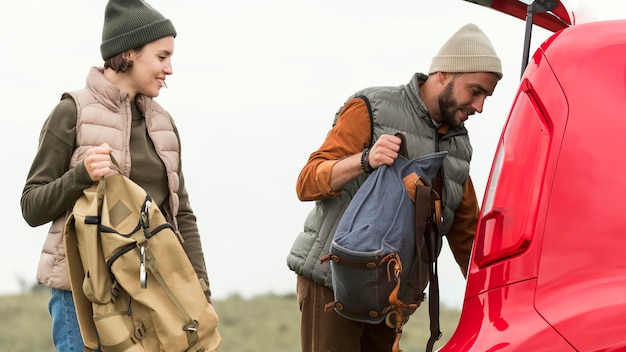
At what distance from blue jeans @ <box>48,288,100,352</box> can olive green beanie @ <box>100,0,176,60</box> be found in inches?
32.4

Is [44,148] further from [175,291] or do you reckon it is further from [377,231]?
[377,231]

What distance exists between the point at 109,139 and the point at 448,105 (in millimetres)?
1201

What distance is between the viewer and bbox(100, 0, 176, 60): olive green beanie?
147 inches

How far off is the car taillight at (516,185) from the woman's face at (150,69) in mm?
1229

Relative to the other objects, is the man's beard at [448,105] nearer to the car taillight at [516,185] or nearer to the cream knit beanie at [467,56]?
the cream knit beanie at [467,56]

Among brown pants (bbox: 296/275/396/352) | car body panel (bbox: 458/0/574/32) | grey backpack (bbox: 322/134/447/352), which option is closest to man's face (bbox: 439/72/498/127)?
car body panel (bbox: 458/0/574/32)

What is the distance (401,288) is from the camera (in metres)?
3.56

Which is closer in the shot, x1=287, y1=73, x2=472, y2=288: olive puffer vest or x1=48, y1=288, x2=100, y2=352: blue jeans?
x1=48, y1=288, x2=100, y2=352: blue jeans

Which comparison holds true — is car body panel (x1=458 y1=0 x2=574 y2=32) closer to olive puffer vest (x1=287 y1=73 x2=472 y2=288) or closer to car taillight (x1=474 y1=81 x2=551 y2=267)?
olive puffer vest (x1=287 y1=73 x2=472 y2=288)

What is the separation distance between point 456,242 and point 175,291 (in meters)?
1.17

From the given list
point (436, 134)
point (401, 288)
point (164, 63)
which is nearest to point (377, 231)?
point (401, 288)

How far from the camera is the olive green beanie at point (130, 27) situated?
147 inches

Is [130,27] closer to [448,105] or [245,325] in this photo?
[448,105]

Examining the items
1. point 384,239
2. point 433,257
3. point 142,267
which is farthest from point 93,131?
point 433,257
